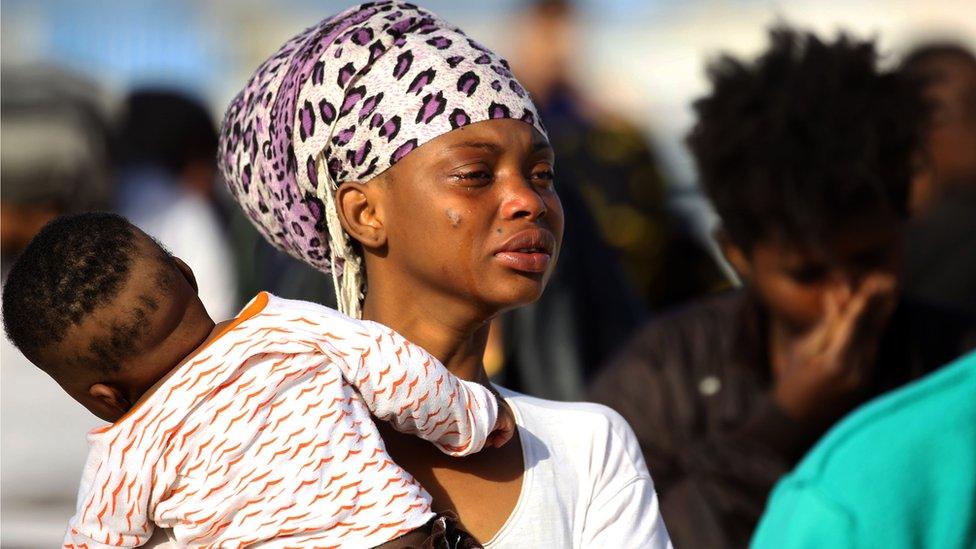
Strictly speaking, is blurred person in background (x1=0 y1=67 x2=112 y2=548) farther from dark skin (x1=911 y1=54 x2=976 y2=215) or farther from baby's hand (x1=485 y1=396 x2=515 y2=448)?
dark skin (x1=911 y1=54 x2=976 y2=215)

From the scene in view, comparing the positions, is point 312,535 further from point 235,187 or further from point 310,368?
point 235,187

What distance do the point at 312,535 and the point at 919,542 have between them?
83 cm

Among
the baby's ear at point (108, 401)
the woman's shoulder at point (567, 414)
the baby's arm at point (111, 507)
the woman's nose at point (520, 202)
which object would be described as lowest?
the woman's shoulder at point (567, 414)

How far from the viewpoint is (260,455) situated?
2010mm

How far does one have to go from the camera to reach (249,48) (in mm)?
9805

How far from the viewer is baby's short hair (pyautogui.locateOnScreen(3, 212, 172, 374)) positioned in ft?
6.63

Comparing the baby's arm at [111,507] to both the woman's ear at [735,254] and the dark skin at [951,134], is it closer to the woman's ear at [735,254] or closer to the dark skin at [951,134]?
the woman's ear at [735,254]

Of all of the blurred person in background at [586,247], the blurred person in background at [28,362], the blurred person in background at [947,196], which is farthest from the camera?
the blurred person in background at [947,196]

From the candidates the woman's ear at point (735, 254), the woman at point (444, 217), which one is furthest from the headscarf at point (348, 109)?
the woman's ear at point (735, 254)

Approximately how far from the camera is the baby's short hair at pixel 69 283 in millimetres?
2021

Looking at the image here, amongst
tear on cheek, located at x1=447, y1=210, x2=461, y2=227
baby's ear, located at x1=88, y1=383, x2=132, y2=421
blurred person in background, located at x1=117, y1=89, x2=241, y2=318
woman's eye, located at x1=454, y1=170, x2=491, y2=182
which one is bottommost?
blurred person in background, located at x1=117, y1=89, x2=241, y2=318

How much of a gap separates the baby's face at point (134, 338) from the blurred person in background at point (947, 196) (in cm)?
385

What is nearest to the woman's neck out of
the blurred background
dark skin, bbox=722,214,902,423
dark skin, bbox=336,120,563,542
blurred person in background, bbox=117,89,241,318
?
dark skin, bbox=336,120,563,542

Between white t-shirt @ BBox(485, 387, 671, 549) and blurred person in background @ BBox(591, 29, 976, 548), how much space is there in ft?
4.72
